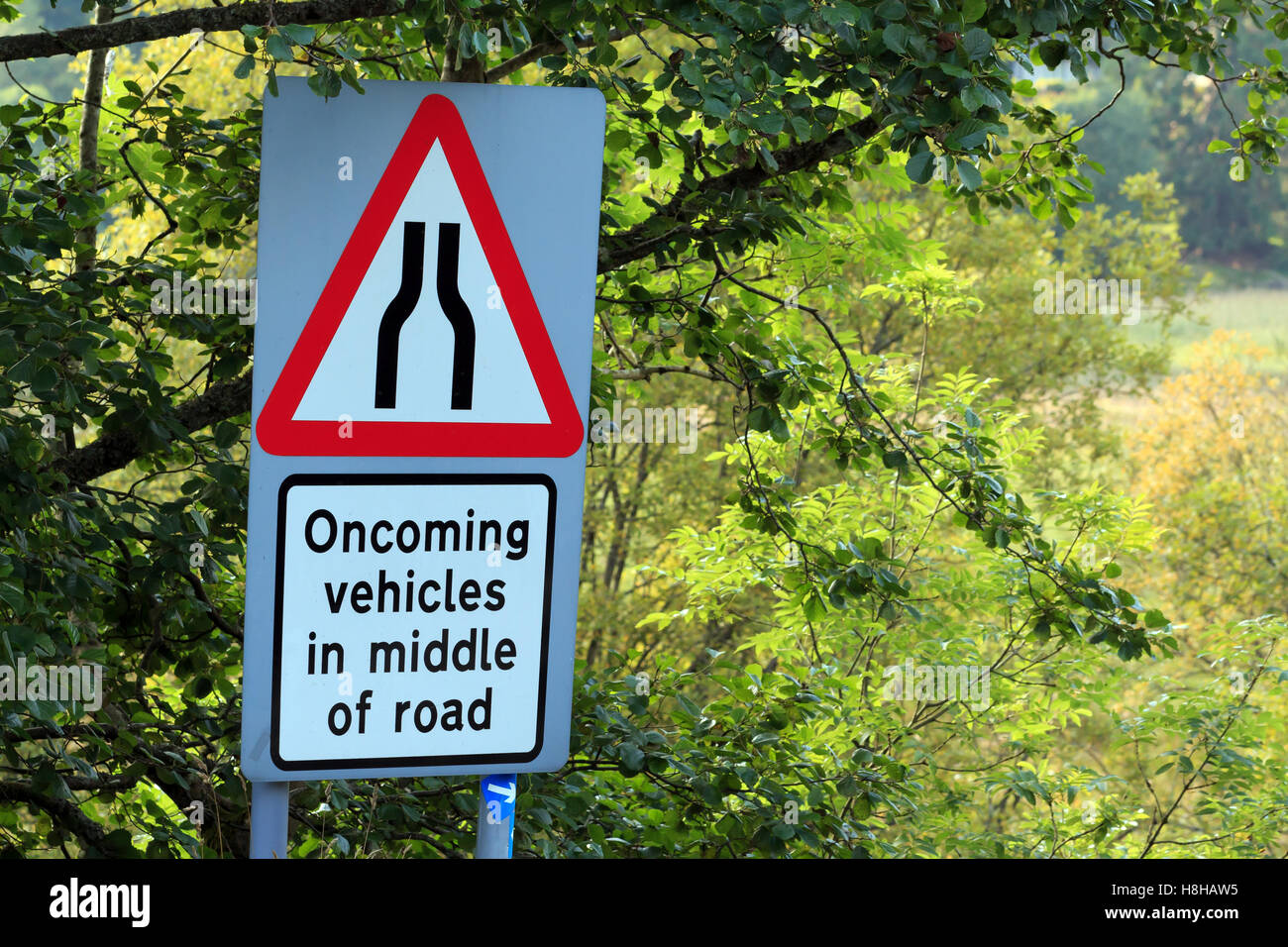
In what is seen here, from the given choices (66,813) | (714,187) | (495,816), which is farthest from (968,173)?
(66,813)

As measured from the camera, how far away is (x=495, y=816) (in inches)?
63.0

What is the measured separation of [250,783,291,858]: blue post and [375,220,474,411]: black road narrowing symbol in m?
0.53

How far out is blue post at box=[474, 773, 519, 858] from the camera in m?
1.60

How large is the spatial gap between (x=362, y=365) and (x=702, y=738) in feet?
6.89

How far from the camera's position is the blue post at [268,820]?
60.2 inches

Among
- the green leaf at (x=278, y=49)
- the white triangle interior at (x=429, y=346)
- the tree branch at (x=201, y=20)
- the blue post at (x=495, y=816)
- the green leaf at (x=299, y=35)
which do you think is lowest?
the blue post at (x=495, y=816)

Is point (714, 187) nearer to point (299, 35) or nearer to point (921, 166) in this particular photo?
point (921, 166)

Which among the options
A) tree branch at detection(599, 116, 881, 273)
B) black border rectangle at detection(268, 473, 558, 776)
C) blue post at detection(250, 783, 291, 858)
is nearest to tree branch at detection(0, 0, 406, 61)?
tree branch at detection(599, 116, 881, 273)

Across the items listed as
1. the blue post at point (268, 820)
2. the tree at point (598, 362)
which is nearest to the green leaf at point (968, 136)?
the tree at point (598, 362)

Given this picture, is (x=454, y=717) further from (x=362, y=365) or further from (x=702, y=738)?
(x=702, y=738)

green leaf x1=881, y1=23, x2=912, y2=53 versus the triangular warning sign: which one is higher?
green leaf x1=881, y1=23, x2=912, y2=53

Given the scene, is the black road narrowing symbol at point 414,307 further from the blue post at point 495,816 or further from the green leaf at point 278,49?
the green leaf at point 278,49

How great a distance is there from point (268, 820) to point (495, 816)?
30 centimetres

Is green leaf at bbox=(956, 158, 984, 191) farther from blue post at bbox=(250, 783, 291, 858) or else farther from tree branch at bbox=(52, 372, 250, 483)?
tree branch at bbox=(52, 372, 250, 483)
